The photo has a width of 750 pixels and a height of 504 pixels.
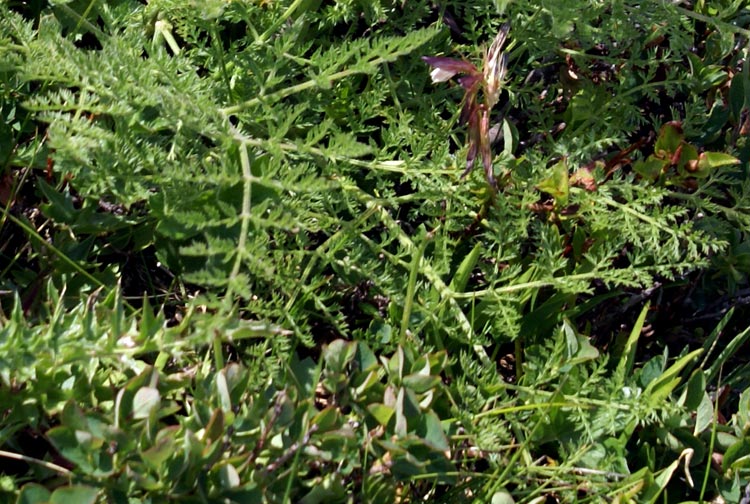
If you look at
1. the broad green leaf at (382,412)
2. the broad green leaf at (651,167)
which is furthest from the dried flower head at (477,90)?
the broad green leaf at (382,412)

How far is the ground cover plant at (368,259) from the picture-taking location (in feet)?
4.73

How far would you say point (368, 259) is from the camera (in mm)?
1743

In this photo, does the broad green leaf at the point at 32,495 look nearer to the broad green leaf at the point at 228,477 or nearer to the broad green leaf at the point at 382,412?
the broad green leaf at the point at 228,477

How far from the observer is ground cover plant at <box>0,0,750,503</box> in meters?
1.44

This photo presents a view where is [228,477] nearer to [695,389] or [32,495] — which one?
[32,495]

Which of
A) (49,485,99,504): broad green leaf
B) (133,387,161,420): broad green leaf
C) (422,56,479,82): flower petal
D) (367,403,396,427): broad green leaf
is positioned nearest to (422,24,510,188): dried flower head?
(422,56,479,82): flower petal

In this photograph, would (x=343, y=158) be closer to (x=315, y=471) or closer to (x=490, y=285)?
(x=490, y=285)

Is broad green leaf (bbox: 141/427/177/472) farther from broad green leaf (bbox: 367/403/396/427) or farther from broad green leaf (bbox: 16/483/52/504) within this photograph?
broad green leaf (bbox: 367/403/396/427)

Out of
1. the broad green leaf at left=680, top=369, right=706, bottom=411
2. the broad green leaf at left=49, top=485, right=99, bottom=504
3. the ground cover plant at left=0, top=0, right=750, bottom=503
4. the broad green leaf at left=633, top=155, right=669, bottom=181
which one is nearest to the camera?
the broad green leaf at left=49, top=485, right=99, bottom=504

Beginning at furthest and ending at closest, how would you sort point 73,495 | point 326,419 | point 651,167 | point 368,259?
1. point 651,167
2. point 368,259
3. point 326,419
4. point 73,495

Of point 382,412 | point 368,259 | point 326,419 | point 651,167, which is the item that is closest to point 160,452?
point 326,419

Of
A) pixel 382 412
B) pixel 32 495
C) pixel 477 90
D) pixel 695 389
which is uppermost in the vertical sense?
pixel 477 90

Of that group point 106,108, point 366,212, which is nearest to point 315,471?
point 366,212

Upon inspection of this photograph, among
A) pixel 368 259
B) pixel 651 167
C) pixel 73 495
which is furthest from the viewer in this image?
pixel 651 167
